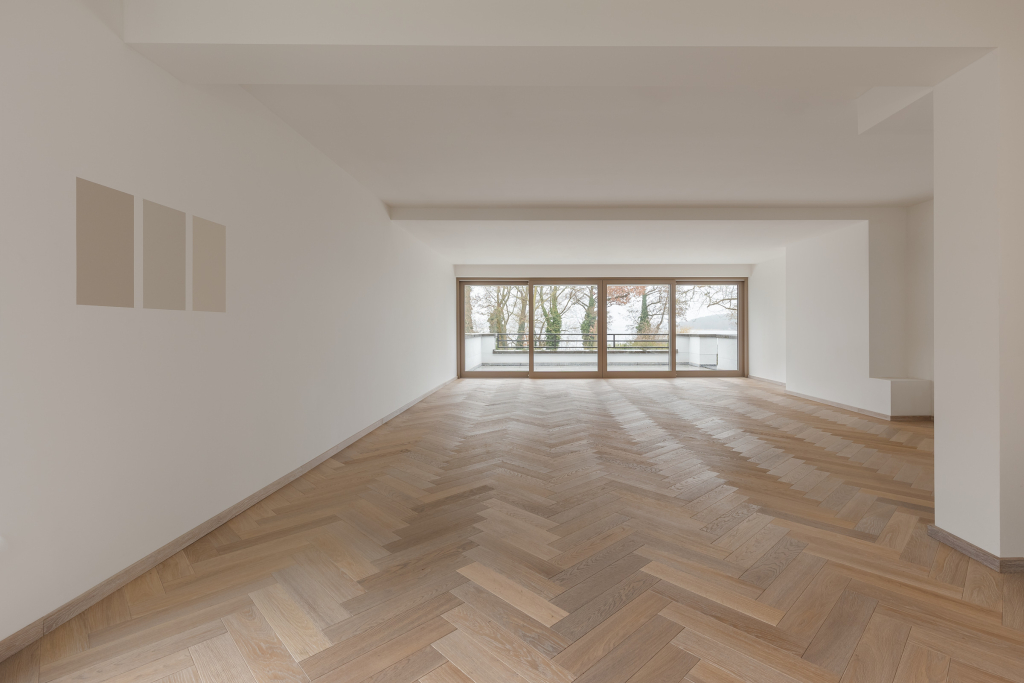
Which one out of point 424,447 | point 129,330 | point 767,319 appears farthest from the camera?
point 767,319

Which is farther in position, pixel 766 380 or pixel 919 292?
pixel 766 380

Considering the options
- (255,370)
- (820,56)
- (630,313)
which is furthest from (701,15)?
(630,313)

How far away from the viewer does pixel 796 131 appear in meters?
3.14

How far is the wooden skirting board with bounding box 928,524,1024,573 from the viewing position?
188 centimetres

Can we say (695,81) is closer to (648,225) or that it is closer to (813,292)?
(648,225)

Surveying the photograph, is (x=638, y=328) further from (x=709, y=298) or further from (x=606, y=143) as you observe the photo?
(x=606, y=143)

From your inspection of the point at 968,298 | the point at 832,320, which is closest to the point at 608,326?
the point at 832,320

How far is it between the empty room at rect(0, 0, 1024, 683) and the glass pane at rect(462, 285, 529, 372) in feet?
17.6

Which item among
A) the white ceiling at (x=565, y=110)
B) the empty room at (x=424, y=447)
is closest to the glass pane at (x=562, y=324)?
the white ceiling at (x=565, y=110)

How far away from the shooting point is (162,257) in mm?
2051

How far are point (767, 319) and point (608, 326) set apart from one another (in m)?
2.97

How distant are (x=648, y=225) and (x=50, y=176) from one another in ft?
17.4

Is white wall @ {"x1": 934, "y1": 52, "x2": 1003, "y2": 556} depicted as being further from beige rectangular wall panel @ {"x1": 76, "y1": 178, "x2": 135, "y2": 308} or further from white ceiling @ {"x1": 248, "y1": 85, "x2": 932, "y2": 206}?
beige rectangular wall panel @ {"x1": 76, "y1": 178, "x2": 135, "y2": 308}

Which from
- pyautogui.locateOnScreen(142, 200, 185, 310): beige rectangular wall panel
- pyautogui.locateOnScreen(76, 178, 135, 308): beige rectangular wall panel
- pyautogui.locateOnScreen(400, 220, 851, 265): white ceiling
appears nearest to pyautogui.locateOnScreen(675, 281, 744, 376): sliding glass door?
pyautogui.locateOnScreen(400, 220, 851, 265): white ceiling
